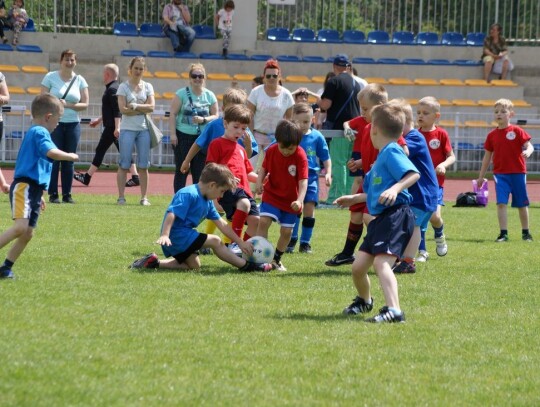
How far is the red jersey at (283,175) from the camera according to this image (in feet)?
31.3

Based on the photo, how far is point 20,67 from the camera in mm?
26281

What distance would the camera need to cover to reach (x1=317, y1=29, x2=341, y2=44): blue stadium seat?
30.1 metres

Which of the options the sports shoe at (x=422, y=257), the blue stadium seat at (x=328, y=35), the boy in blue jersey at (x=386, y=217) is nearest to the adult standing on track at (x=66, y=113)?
the sports shoe at (x=422, y=257)

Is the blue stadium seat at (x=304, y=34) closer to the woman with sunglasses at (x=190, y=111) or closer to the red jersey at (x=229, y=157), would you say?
the woman with sunglasses at (x=190, y=111)

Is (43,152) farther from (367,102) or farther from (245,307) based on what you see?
(367,102)

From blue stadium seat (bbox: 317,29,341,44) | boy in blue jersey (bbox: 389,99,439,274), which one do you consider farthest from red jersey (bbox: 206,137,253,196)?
blue stadium seat (bbox: 317,29,341,44)

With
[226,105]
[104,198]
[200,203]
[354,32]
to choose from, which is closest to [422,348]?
[200,203]

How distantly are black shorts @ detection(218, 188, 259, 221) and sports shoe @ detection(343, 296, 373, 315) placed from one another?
2.59m

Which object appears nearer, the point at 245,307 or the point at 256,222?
the point at 245,307

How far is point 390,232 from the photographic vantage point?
22.7ft

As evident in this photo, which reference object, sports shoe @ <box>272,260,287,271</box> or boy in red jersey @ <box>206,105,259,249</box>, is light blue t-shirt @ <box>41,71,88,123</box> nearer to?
boy in red jersey @ <box>206,105,259,249</box>

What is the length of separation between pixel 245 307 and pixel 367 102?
3221 mm

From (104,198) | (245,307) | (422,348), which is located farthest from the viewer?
(104,198)

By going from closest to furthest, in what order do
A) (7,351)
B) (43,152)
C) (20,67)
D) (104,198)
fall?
1. (7,351)
2. (43,152)
3. (104,198)
4. (20,67)
